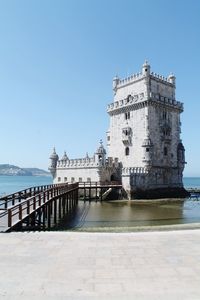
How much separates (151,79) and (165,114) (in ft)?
19.1

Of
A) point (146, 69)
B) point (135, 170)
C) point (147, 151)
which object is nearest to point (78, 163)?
point (135, 170)

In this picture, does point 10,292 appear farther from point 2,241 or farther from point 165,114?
point 165,114

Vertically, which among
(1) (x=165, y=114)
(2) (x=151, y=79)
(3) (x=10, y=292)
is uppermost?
(2) (x=151, y=79)

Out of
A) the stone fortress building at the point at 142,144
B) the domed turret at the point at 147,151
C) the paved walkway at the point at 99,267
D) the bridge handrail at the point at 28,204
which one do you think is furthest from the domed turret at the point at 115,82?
the paved walkway at the point at 99,267

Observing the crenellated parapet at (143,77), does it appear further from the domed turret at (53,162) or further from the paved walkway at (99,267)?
the paved walkway at (99,267)

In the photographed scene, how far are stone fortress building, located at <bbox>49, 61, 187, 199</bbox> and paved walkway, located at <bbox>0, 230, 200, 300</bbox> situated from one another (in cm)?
3599

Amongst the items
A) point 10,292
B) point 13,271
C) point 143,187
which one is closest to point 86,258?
point 13,271

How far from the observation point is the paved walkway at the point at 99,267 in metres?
6.41

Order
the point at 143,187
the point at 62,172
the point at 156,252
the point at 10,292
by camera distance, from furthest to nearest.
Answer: the point at 62,172 < the point at 143,187 < the point at 156,252 < the point at 10,292

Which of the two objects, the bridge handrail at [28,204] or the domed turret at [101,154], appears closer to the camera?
the bridge handrail at [28,204]

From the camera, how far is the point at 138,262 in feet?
27.1

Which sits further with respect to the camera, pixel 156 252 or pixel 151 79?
pixel 151 79

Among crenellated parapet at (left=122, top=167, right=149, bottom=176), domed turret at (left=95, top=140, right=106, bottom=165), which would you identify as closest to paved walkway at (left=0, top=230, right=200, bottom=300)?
crenellated parapet at (left=122, top=167, right=149, bottom=176)

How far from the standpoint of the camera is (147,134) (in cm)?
4769
